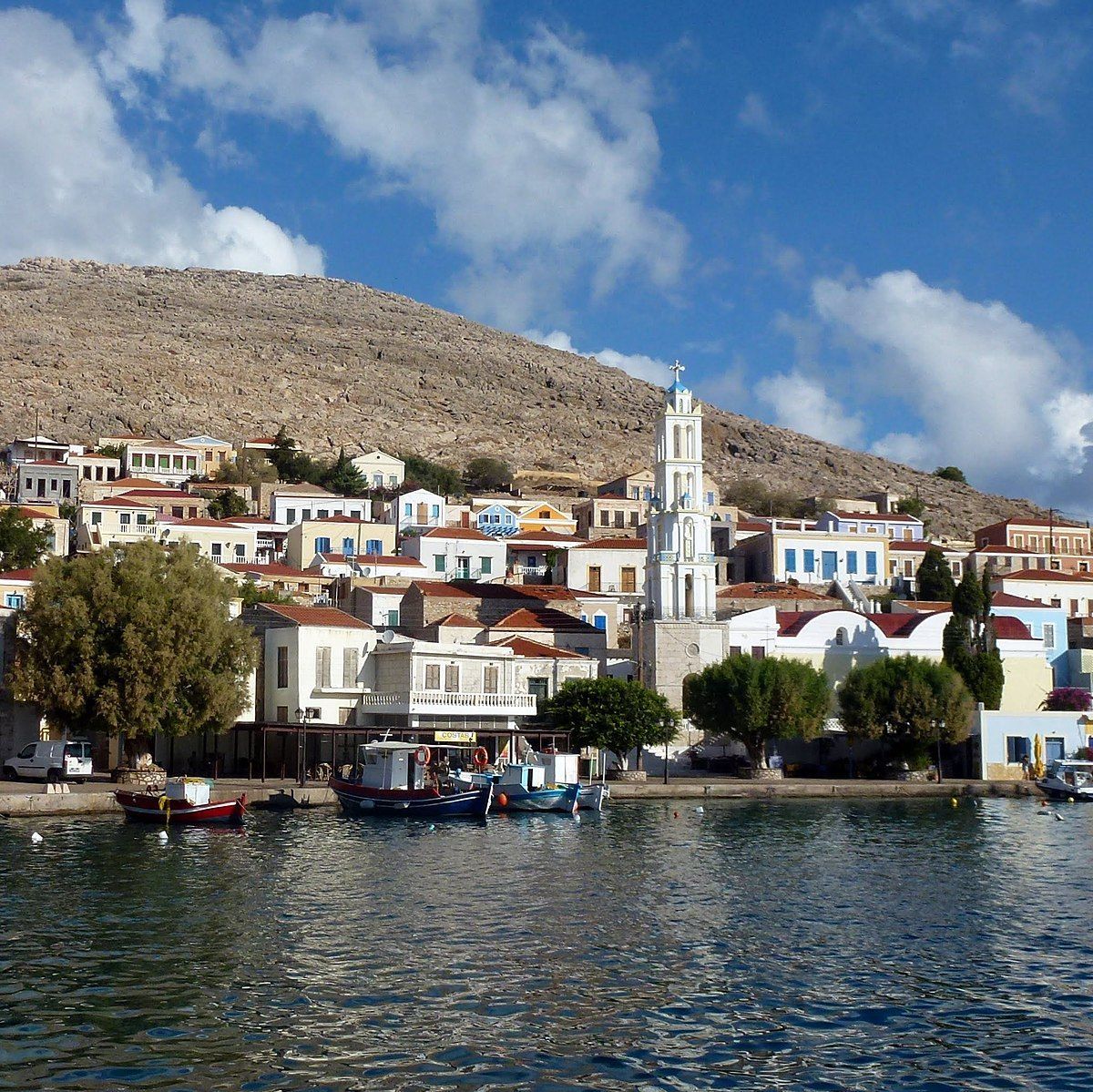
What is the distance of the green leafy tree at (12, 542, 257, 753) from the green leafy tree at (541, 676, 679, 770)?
43.1 feet

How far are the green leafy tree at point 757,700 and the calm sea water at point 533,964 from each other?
761 inches

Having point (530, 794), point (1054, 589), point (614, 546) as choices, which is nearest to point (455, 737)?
point (530, 794)

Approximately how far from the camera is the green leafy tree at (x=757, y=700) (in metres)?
58.6

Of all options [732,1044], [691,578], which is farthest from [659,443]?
[732,1044]

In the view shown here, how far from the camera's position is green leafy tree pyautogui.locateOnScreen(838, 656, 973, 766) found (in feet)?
198

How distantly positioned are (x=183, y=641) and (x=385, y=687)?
34.9ft

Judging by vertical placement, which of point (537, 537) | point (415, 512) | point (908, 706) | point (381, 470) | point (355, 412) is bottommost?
point (908, 706)

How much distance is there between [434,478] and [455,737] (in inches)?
3143

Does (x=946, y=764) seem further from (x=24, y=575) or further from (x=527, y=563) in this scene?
(x=24, y=575)

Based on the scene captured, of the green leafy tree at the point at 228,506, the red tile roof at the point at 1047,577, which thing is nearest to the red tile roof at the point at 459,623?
the green leafy tree at the point at 228,506

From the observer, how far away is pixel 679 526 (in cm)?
6656

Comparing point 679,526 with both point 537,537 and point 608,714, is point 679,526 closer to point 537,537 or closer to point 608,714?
point 608,714

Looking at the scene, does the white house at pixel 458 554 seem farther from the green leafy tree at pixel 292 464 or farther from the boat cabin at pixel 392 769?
the boat cabin at pixel 392 769

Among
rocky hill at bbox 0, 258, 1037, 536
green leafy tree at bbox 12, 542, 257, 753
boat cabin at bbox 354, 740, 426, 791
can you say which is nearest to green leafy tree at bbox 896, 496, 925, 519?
rocky hill at bbox 0, 258, 1037, 536
